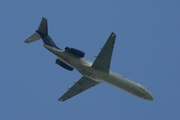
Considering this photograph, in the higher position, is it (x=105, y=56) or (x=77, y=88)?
(x=105, y=56)

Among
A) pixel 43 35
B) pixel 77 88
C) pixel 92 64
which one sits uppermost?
pixel 43 35

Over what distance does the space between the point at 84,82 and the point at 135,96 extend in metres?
7.59

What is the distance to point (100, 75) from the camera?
62.4 m

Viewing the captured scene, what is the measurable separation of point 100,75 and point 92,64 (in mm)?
2039

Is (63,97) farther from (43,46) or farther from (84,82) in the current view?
(43,46)

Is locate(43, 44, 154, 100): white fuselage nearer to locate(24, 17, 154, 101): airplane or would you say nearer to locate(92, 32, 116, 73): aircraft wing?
locate(24, 17, 154, 101): airplane


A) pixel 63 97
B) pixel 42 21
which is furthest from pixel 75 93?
pixel 42 21

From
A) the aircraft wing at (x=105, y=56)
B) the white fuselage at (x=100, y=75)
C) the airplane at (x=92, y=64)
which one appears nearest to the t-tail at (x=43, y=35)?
the airplane at (x=92, y=64)

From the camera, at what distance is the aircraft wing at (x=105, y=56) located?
190ft

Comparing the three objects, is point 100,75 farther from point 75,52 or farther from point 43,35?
point 43,35

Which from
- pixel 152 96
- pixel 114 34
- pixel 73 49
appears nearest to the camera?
pixel 114 34

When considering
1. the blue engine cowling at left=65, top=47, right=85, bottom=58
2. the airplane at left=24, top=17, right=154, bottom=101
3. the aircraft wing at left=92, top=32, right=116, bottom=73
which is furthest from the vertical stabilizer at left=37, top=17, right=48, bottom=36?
the aircraft wing at left=92, top=32, right=116, bottom=73

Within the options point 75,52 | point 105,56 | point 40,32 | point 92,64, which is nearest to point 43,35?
point 40,32

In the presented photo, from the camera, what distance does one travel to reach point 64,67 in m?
64.2
